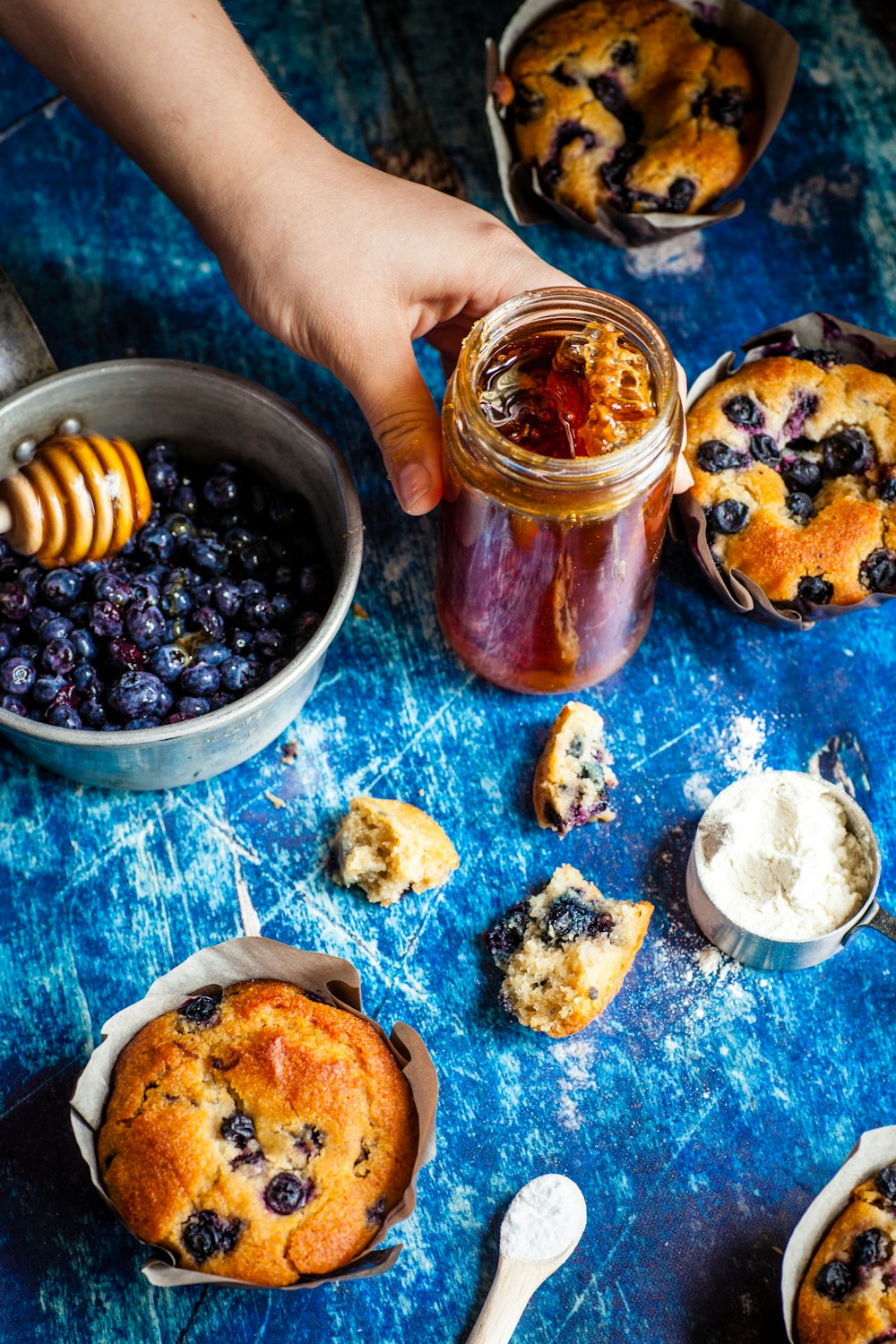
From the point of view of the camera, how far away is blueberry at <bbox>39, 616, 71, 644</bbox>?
225 centimetres

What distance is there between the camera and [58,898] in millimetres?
2328

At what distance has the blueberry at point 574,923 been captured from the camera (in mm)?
2217

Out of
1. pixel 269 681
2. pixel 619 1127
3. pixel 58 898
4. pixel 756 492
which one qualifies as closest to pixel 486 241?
pixel 756 492

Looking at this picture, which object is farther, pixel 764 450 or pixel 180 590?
pixel 764 450

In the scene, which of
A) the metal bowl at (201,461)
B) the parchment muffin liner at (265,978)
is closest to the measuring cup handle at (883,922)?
the parchment muffin liner at (265,978)

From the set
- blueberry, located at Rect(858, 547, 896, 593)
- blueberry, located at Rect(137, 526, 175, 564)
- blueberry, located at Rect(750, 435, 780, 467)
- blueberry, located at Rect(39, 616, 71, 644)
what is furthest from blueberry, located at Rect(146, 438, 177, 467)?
blueberry, located at Rect(858, 547, 896, 593)

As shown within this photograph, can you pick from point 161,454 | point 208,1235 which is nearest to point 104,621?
point 161,454

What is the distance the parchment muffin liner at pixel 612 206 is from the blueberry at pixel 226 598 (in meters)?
1.14

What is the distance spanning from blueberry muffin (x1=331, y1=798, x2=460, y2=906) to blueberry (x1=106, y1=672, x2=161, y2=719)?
419mm

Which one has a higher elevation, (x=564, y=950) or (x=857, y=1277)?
(x=564, y=950)

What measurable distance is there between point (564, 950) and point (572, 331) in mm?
1075

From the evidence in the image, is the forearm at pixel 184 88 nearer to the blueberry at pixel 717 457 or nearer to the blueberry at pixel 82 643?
the blueberry at pixel 82 643

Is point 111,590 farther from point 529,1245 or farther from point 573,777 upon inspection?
point 529,1245

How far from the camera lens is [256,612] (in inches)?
90.4
